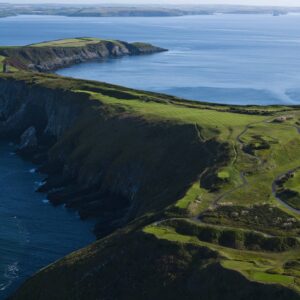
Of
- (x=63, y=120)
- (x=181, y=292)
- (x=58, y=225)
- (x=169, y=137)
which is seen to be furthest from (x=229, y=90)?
(x=181, y=292)

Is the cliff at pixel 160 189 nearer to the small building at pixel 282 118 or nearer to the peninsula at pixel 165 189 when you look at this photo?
the peninsula at pixel 165 189

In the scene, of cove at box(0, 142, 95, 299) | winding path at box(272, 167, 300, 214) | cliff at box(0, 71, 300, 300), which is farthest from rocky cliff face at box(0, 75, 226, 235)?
winding path at box(272, 167, 300, 214)

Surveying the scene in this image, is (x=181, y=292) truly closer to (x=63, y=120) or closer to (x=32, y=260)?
(x=32, y=260)

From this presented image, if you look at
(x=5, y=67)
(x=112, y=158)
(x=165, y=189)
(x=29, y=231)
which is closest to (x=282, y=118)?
(x=112, y=158)

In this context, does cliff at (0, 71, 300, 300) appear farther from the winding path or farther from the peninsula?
→ the winding path

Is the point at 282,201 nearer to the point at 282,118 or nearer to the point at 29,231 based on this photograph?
the point at 29,231

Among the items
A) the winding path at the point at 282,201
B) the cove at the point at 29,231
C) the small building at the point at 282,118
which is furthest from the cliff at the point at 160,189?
the cove at the point at 29,231

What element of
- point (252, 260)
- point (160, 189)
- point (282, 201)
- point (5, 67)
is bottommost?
point (160, 189)
